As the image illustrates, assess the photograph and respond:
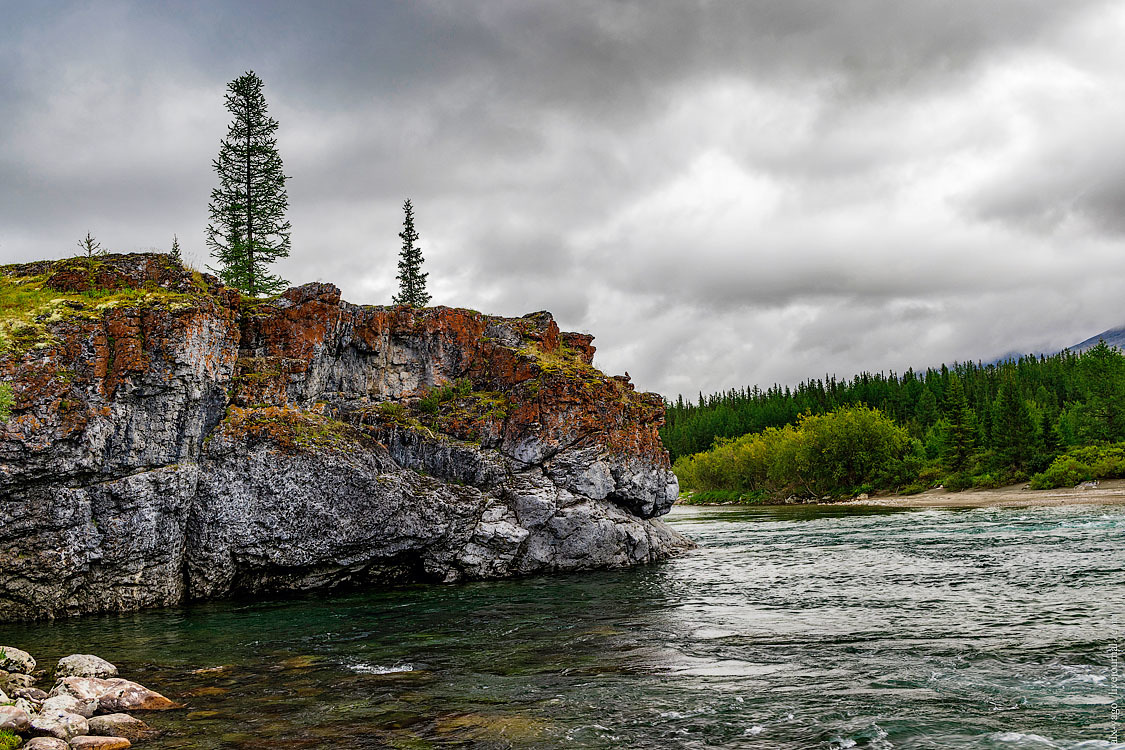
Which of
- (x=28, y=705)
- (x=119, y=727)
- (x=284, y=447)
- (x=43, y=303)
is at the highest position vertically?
(x=43, y=303)

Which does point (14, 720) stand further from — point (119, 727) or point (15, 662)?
point (15, 662)

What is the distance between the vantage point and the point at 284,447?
29.4 metres

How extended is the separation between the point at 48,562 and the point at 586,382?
24.1 meters

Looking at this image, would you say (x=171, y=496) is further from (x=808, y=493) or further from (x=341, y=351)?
(x=808, y=493)

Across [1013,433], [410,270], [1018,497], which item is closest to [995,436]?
[1013,433]

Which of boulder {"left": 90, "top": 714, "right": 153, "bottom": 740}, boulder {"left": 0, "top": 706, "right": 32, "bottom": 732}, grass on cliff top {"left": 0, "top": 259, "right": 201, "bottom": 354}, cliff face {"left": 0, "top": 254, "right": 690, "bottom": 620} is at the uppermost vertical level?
grass on cliff top {"left": 0, "top": 259, "right": 201, "bottom": 354}

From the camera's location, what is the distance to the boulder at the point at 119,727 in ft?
39.3

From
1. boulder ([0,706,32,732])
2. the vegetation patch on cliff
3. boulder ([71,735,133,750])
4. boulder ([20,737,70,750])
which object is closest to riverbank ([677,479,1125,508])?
the vegetation patch on cliff

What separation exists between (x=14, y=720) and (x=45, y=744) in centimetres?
110

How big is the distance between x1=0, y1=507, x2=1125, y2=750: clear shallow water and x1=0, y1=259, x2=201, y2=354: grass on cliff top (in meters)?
10.3

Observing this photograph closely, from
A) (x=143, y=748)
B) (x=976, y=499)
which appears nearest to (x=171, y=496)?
(x=143, y=748)

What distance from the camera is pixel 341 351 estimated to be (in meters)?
35.1

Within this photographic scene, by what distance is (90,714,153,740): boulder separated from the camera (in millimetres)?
11984

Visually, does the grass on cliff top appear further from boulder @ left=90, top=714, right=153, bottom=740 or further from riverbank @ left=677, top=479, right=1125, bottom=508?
riverbank @ left=677, top=479, right=1125, bottom=508
